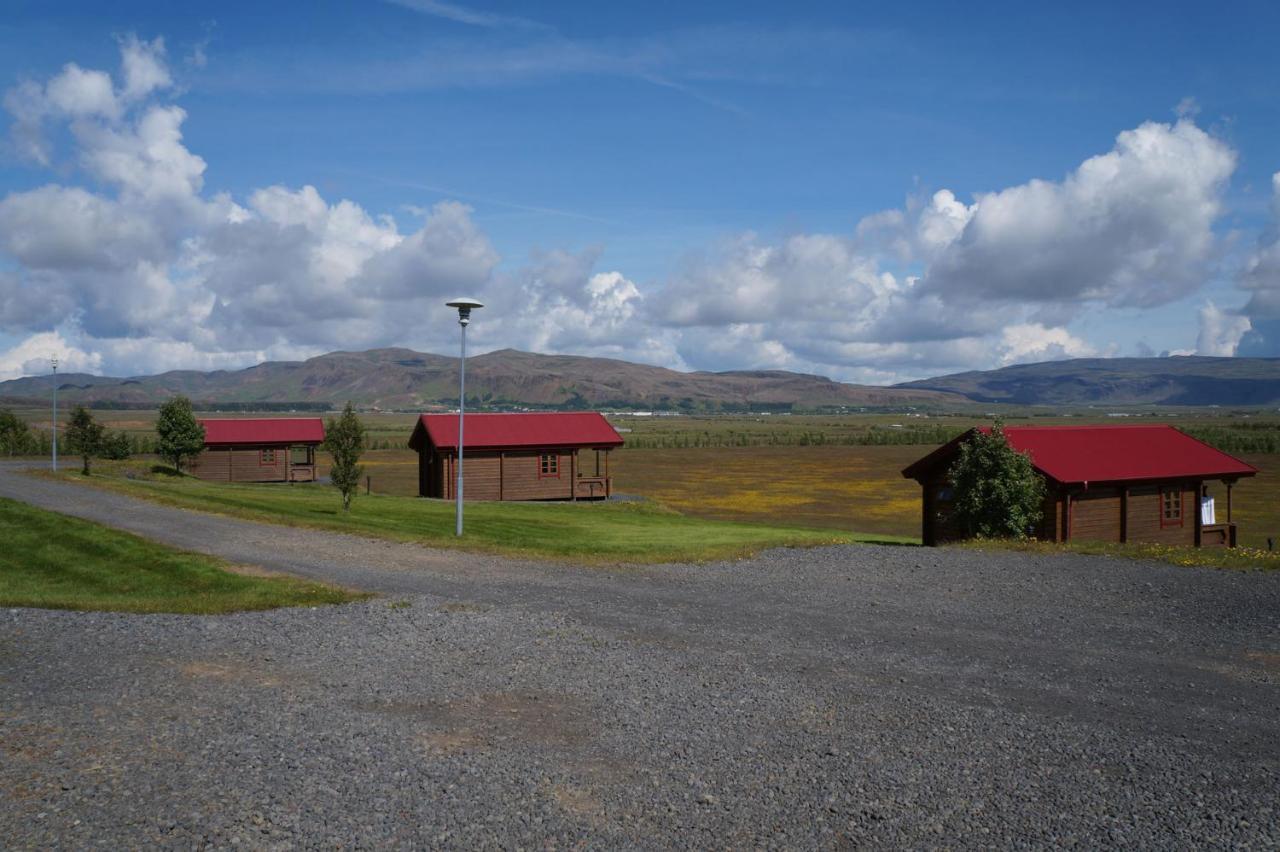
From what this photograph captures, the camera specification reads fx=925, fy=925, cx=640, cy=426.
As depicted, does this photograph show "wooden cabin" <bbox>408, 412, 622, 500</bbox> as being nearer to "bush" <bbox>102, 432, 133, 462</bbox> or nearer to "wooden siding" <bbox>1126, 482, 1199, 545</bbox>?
"bush" <bbox>102, 432, 133, 462</bbox>

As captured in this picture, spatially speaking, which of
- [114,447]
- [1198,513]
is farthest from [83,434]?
[1198,513]

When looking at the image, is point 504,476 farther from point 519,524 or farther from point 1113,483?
point 1113,483

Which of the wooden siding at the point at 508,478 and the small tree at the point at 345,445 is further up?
the small tree at the point at 345,445

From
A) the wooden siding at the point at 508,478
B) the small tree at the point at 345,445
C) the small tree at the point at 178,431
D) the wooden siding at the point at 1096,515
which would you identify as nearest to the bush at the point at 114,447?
the small tree at the point at 178,431

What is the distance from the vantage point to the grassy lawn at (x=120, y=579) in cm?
1521

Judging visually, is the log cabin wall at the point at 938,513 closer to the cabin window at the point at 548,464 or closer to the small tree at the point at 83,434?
the cabin window at the point at 548,464

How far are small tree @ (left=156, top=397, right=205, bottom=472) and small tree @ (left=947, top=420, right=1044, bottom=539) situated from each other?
4181 centimetres

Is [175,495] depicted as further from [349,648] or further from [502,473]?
[349,648]

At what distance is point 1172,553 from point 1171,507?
12784mm

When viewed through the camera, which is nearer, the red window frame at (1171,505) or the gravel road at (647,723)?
the gravel road at (647,723)

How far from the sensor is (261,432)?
57.0 meters

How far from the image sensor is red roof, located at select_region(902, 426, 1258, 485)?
1156 inches

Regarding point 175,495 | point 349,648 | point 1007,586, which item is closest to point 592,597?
point 349,648

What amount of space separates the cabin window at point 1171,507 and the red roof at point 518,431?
2473 cm
